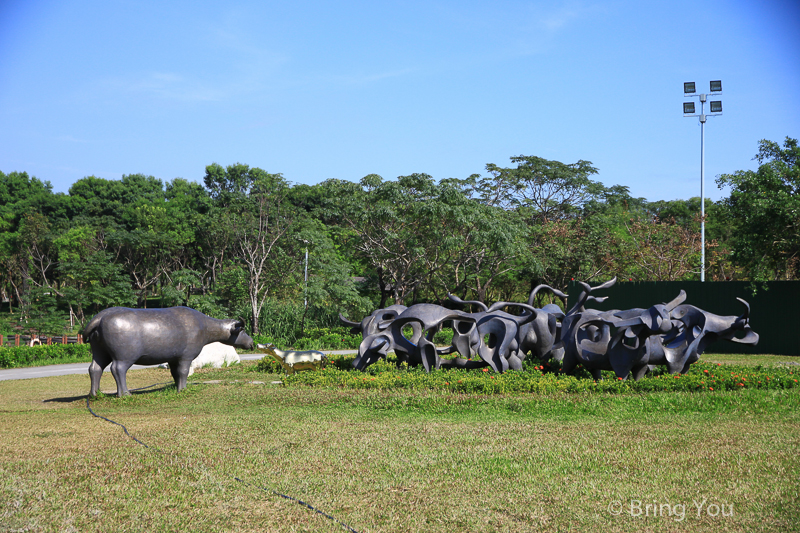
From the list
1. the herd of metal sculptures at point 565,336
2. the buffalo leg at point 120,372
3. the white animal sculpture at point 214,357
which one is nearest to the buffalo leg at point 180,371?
the buffalo leg at point 120,372

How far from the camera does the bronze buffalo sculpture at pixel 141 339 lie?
34.0 ft

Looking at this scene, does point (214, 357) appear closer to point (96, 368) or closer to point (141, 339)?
point (96, 368)

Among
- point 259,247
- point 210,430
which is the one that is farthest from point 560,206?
point 210,430

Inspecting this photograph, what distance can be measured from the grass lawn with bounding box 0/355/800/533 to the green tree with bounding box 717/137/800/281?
9293 millimetres

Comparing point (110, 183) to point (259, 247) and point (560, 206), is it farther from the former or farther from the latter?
point (560, 206)

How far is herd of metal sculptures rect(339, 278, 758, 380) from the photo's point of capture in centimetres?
1112

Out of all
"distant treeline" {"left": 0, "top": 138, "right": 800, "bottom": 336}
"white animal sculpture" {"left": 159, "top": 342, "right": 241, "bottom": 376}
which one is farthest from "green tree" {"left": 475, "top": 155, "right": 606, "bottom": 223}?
"white animal sculpture" {"left": 159, "top": 342, "right": 241, "bottom": 376}

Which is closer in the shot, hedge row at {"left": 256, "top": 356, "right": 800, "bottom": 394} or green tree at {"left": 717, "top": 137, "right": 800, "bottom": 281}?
hedge row at {"left": 256, "top": 356, "right": 800, "bottom": 394}

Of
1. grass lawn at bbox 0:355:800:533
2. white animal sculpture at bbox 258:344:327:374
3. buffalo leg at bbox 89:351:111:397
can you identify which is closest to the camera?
grass lawn at bbox 0:355:800:533

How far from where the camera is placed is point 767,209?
17578 mm

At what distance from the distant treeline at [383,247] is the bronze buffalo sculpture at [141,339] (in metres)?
12.0

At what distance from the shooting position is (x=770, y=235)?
58.8 ft

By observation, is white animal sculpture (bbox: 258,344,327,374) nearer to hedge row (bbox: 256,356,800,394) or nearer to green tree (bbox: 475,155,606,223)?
hedge row (bbox: 256,356,800,394)

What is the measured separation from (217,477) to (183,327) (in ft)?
19.7
